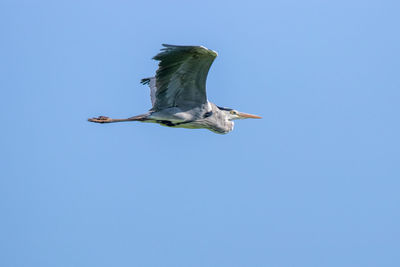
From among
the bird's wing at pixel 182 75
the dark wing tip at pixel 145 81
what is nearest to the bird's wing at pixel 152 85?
the dark wing tip at pixel 145 81

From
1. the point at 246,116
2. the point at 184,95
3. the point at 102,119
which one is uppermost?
the point at 184,95

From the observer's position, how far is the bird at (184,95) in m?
10.2

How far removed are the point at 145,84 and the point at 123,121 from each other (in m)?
2.50

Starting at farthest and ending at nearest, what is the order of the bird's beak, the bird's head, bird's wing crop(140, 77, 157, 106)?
the bird's beak, bird's wing crop(140, 77, 157, 106), the bird's head

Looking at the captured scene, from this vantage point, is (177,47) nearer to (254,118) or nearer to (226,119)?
(226,119)

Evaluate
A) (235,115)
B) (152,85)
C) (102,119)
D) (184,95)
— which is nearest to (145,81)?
(152,85)

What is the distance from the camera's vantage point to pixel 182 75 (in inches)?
423

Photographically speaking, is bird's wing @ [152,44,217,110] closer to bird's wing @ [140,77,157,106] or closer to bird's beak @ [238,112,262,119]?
bird's wing @ [140,77,157,106]

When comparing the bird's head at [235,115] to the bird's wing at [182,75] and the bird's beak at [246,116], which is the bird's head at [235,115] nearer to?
the bird's beak at [246,116]

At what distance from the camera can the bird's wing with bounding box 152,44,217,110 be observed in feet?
33.1

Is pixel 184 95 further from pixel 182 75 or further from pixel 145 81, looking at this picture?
pixel 145 81

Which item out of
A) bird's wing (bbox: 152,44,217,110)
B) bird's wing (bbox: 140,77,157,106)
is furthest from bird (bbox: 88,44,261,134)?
bird's wing (bbox: 140,77,157,106)

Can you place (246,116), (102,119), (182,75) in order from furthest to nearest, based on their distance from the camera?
1. (246,116)
2. (102,119)
3. (182,75)

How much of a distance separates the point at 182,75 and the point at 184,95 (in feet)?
1.96
